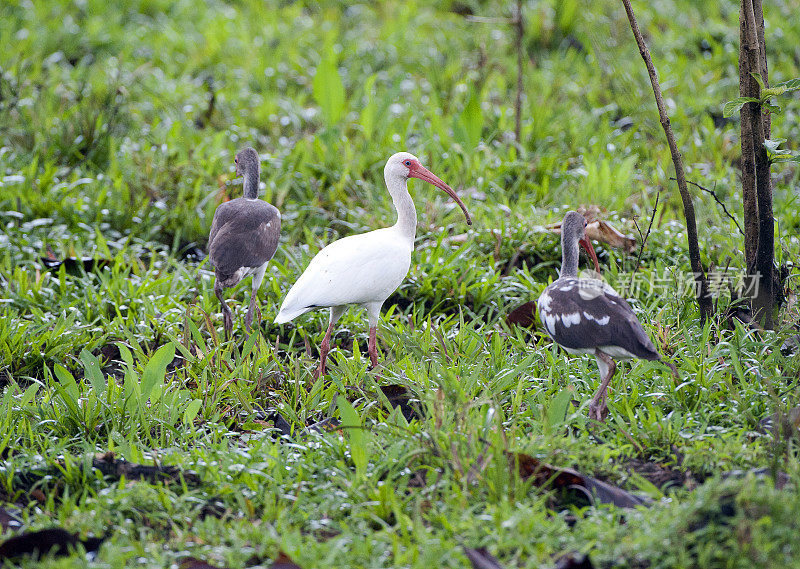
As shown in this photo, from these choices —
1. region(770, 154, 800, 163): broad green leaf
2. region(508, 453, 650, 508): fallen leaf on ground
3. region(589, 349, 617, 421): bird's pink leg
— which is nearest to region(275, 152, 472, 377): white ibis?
region(589, 349, 617, 421): bird's pink leg

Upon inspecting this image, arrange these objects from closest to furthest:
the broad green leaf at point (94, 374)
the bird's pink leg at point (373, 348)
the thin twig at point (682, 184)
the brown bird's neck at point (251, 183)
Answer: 1. the broad green leaf at point (94, 374)
2. the thin twig at point (682, 184)
3. the bird's pink leg at point (373, 348)
4. the brown bird's neck at point (251, 183)

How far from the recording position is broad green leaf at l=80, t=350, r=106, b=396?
371 centimetres

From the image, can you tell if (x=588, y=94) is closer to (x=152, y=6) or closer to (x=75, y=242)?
(x=75, y=242)

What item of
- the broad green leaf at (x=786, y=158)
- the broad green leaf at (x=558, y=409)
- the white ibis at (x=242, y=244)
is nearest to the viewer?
the broad green leaf at (x=558, y=409)

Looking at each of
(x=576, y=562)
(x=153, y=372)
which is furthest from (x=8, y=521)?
(x=576, y=562)

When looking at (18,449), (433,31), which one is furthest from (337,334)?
(433,31)

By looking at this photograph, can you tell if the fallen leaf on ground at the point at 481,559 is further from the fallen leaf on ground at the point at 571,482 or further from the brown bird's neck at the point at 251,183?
the brown bird's neck at the point at 251,183

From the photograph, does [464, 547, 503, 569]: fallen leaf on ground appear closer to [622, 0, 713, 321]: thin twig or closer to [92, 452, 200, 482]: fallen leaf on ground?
[92, 452, 200, 482]: fallen leaf on ground

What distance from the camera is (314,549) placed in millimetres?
2705

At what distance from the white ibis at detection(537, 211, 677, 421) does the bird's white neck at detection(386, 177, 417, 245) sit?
37.0 inches

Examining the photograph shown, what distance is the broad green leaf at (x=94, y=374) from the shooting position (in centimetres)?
371

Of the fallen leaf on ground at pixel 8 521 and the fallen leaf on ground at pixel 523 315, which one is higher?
the fallen leaf on ground at pixel 523 315

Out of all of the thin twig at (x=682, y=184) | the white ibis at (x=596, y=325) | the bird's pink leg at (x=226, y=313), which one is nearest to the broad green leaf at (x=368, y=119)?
the bird's pink leg at (x=226, y=313)

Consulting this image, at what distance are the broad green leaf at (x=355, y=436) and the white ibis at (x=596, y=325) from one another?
36.1 inches
